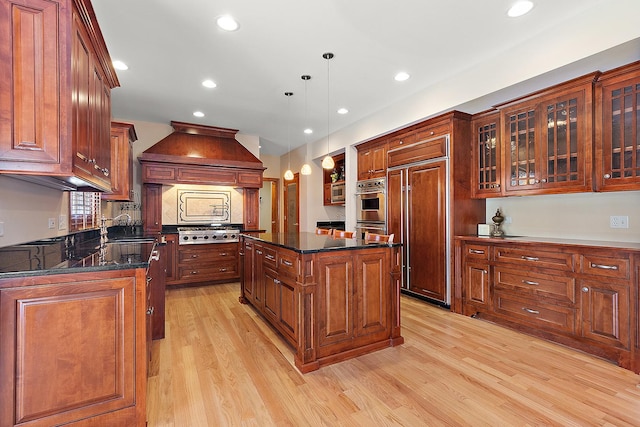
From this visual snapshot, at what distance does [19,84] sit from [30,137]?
249mm

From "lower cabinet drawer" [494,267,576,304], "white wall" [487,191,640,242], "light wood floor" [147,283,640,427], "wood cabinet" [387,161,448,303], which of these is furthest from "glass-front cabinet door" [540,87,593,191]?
"light wood floor" [147,283,640,427]

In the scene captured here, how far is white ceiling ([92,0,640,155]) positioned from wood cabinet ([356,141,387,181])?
705 mm

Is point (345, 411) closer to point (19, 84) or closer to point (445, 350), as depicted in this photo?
point (445, 350)

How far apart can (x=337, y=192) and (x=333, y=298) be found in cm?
390

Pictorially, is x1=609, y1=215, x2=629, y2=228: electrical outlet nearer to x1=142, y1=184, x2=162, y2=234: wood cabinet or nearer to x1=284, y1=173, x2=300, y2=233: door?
x1=284, y1=173, x2=300, y2=233: door

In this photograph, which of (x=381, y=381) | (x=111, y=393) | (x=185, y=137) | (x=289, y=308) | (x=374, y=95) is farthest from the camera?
(x=185, y=137)

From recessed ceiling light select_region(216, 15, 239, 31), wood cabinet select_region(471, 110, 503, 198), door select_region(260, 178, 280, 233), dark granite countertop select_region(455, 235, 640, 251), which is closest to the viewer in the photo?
dark granite countertop select_region(455, 235, 640, 251)

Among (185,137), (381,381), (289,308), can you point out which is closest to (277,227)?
(185,137)

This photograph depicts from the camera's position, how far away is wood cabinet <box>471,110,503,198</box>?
345 cm

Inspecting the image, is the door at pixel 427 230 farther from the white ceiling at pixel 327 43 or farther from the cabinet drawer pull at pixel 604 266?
the cabinet drawer pull at pixel 604 266

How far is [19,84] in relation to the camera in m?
1.44

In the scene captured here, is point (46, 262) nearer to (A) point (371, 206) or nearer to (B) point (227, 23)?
(B) point (227, 23)

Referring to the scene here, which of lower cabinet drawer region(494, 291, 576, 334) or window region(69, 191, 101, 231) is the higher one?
window region(69, 191, 101, 231)

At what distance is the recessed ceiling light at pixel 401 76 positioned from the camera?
3496 mm
